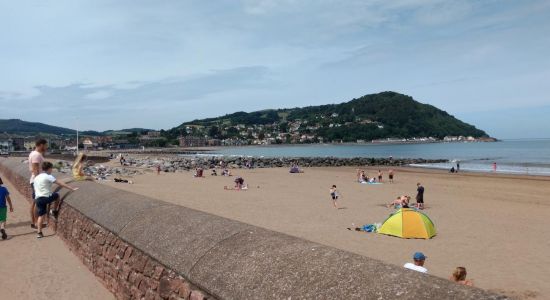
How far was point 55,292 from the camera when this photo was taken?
18.7ft

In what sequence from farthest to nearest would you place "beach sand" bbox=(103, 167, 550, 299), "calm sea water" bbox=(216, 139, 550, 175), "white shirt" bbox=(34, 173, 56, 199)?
"calm sea water" bbox=(216, 139, 550, 175) < "beach sand" bbox=(103, 167, 550, 299) < "white shirt" bbox=(34, 173, 56, 199)

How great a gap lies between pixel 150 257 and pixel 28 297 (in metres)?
2.60

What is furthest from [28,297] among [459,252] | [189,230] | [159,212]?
[459,252]

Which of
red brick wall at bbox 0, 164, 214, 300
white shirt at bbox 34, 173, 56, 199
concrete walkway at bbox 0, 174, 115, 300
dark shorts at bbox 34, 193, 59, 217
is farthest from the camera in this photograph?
dark shorts at bbox 34, 193, 59, 217

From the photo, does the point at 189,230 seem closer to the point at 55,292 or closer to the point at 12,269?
the point at 55,292

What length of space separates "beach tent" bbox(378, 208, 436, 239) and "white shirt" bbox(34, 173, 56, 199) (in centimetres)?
844

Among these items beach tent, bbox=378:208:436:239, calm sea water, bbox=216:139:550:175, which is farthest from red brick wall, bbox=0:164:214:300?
calm sea water, bbox=216:139:550:175

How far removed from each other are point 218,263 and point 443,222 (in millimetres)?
13393

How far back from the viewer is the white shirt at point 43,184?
7.89 metres

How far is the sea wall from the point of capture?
7.04 ft

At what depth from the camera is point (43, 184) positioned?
26.1ft

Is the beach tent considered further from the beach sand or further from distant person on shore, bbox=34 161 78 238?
distant person on shore, bbox=34 161 78 238

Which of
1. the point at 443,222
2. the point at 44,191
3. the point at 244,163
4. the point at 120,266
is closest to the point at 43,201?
the point at 44,191

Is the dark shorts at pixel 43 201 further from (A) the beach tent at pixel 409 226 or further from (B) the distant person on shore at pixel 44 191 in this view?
(A) the beach tent at pixel 409 226
